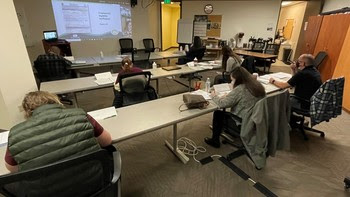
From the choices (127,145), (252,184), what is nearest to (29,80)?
(127,145)

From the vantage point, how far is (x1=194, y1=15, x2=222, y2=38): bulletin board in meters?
7.71

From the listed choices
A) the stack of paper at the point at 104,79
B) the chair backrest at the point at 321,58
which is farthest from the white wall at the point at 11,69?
the chair backrest at the point at 321,58

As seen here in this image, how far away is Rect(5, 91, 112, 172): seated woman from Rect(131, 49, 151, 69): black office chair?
338cm

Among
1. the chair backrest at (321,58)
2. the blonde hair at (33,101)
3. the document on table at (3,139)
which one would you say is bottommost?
the document on table at (3,139)

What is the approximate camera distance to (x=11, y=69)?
2092mm

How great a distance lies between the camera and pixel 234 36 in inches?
302

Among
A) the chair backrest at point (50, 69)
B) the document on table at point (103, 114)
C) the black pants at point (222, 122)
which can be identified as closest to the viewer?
the document on table at point (103, 114)

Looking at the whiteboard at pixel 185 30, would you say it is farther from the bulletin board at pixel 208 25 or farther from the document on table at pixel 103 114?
the document on table at pixel 103 114

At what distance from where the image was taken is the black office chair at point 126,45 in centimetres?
626

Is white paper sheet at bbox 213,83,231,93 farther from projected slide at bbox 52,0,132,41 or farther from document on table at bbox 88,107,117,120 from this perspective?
projected slide at bbox 52,0,132,41

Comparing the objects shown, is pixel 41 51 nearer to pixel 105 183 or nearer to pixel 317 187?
pixel 105 183

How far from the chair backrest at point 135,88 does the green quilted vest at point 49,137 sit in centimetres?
136

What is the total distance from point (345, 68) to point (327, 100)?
220 centimetres

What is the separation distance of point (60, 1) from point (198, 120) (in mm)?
5029
